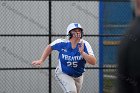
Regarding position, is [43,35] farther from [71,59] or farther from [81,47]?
[81,47]

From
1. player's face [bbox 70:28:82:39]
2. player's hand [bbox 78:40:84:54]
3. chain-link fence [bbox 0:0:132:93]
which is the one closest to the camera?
player's hand [bbox 78:40:84:54]

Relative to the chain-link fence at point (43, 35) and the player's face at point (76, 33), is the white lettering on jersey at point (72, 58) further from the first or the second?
the chain-link fence at point (43, 35)

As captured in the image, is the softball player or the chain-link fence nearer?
the softball player

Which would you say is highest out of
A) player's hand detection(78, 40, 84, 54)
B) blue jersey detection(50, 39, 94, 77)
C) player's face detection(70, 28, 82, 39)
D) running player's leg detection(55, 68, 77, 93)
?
player's face detection(70, 28, 82, 39)

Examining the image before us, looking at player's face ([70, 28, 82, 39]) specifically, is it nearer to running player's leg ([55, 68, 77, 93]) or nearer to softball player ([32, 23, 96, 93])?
softball player ([32, 23, 96, 93])

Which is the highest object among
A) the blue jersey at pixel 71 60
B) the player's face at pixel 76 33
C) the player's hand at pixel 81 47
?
the player's face at pixel 76 33

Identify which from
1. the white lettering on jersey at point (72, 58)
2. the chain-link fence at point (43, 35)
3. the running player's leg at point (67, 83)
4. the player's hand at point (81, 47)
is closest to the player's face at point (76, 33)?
the player's hand at point (81, 47)

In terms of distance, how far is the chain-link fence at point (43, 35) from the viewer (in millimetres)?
11094

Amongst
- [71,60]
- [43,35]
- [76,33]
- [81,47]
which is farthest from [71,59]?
[43,35]

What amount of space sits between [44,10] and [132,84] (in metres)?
7.60

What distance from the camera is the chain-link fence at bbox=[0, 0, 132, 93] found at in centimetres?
1109

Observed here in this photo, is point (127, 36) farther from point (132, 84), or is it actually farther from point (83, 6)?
point (83, 6)

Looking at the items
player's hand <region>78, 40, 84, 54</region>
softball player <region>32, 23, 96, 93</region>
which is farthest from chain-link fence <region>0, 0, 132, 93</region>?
player's hand <region>78, 40, 84, 54</region>

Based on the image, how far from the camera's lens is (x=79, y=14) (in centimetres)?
1116
